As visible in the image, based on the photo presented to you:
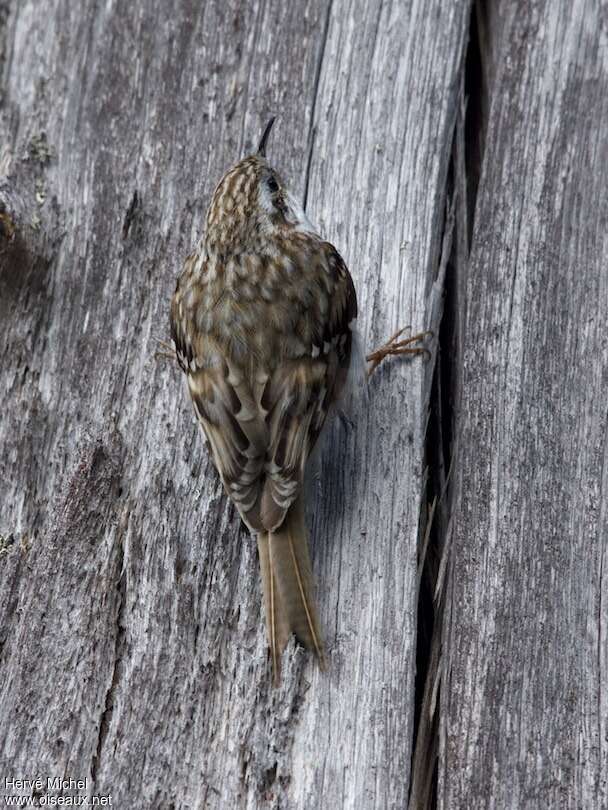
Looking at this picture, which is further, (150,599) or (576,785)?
(150,599)

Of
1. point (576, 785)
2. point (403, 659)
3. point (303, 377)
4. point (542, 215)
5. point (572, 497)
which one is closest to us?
point (576, 785)

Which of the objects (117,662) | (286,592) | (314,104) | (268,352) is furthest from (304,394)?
(314,104)

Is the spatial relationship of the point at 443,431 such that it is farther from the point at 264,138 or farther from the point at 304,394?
the point at 264,138

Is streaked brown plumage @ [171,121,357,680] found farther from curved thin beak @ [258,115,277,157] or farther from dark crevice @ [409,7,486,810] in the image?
dark crevice @ [409,7,486,810]

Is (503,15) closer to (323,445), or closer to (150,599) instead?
(323,445)

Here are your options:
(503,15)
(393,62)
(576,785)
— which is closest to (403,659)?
(576,785)

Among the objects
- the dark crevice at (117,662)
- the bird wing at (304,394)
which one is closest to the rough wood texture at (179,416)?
the dark crevice at (117,662)

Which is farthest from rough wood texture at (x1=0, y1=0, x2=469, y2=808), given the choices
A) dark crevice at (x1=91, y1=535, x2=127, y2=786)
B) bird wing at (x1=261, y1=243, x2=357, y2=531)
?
bird wing at (x1=261, y1=243, x2=357, y2=531)
